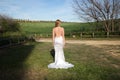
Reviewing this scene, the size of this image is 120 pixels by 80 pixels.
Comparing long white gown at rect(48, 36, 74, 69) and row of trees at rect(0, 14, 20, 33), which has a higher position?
row of trees at rect(0, 14, 20, 33)

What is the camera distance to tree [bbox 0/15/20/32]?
36.2 m

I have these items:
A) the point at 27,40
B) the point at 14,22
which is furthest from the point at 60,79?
the point at 14,22

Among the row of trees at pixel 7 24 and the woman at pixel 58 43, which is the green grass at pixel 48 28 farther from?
the woman at pixel 58 43

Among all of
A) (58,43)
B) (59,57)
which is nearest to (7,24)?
(58,43)

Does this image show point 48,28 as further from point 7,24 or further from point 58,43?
point 58,43

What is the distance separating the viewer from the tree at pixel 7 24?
119 ft

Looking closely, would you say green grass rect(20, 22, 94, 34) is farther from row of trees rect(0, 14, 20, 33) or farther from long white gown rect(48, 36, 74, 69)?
long white gown rect(48, 36, 74, 69)

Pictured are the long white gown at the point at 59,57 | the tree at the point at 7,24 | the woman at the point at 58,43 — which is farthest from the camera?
the tree at the point at 7,24

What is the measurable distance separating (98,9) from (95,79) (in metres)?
37.7

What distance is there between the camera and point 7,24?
3700 centimetres

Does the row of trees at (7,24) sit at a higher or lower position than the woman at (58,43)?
higher

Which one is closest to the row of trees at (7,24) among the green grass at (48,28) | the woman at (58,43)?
the green grass at (48,28)

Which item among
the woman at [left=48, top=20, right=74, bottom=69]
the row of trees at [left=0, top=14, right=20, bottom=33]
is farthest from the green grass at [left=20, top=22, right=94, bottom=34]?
the woman at [left=48, top=20, right=74, bottom=69]

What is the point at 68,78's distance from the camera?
27.3 ft
